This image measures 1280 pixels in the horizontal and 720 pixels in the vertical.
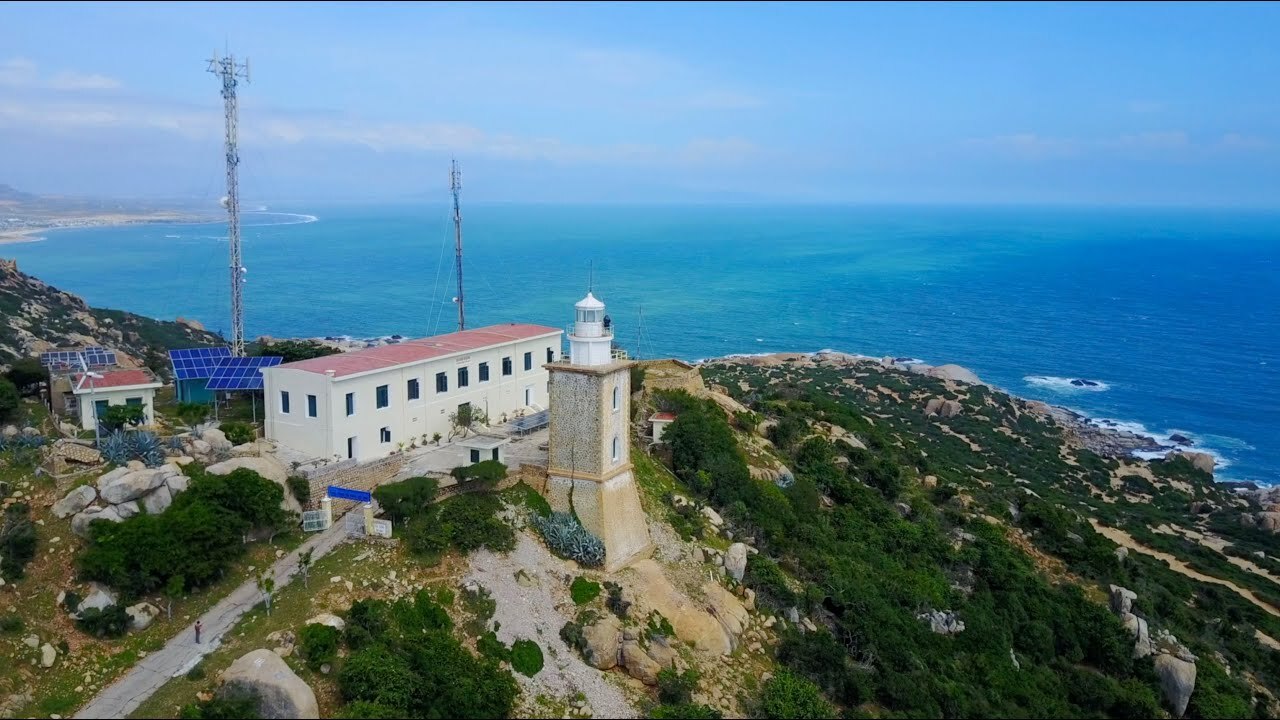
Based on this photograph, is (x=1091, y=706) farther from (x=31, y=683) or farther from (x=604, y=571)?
(x=31, y=683)

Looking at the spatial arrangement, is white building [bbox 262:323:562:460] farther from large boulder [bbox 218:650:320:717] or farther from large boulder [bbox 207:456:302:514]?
large boulder [bbox 218:650:320:717]

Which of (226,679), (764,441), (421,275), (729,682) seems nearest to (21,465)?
(226,679)

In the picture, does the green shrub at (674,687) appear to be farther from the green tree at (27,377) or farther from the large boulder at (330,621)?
the green tree at (27,377)

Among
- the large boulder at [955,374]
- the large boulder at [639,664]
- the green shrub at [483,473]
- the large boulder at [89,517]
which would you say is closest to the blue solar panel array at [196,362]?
the large boulder at [89,517]

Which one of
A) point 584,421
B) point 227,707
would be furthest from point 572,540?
point 227,707

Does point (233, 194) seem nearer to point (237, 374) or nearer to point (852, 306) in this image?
point (237, 374)

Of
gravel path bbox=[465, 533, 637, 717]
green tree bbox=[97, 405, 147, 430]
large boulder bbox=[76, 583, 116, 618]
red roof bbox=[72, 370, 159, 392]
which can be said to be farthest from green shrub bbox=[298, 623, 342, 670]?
red roof bbox=[72, 370, 159, 392]

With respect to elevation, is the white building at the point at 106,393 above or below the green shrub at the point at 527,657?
above
